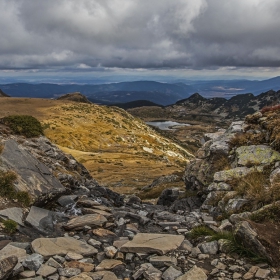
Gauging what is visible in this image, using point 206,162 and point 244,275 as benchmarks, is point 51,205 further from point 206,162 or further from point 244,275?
point 206,162

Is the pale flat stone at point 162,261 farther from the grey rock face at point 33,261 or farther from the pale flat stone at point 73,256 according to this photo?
the grey rock face at point 33,261

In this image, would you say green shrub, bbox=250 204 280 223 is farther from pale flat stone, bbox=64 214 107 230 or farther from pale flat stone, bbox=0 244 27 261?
pale flat stone, bbox=0 244 27 261

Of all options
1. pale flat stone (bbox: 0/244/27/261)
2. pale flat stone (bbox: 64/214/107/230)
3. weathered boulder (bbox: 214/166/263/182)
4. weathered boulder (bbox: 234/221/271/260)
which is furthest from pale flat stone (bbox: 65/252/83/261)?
weathered boulder (bbox: 214/166/263/182)

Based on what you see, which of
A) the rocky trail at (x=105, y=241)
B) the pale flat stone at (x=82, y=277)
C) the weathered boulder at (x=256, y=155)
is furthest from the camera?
the weathered boulder at (x=256, y=155)

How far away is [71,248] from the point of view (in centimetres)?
822

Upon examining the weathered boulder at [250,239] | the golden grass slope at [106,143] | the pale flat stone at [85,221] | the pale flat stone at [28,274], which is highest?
the weathered boulder at [250,239]

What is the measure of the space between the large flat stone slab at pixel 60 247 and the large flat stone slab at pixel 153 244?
109 cm

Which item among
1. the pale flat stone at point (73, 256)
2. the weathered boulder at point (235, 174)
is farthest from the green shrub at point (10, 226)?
the weathered boulder at point (235, 174)

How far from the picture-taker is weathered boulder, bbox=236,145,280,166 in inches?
626

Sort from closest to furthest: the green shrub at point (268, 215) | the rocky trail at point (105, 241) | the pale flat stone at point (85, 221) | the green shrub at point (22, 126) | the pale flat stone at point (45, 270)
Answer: the pale flat stone at point (45, 270) → the rocky trail at point (105, 241) → the green shrub at point (268, 215) → the pale flat stone at point (85, 221) → the green shrub at point (22, 126)

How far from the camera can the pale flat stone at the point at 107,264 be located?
A: 7.21 metres

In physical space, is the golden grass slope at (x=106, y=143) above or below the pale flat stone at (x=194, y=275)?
below

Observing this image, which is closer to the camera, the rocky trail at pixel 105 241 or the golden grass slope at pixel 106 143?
the rocky trail at pixel 105 241

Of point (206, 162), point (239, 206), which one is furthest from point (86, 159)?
point (239, 206)
